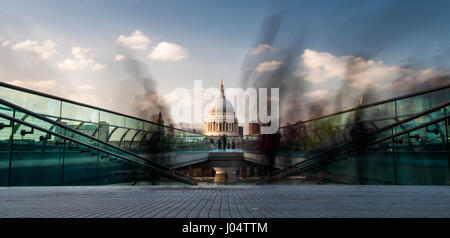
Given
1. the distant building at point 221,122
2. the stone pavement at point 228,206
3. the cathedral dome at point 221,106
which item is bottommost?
the stone pavement at point 228,206

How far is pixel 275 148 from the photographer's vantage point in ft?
47.3

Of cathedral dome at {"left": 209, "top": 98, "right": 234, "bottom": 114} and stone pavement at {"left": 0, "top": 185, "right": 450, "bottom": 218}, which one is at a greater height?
cathedral dome at {"left": 209, "top": 98, "right": 234, "bottom": 114}

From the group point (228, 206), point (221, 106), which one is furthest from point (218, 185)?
point (221, 106)

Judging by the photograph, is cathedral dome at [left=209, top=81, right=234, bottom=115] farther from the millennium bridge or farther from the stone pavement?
the stone pavement

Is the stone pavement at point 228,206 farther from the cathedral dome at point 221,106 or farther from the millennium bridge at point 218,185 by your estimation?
the cathedral dome at point 221,106

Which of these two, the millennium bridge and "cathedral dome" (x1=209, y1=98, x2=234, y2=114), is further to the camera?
"cathedral dome" (x1=209, y1=98, x2=234, y2=114)

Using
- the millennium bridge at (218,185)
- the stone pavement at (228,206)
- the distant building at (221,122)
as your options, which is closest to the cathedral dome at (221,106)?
the distant building at (221,122)

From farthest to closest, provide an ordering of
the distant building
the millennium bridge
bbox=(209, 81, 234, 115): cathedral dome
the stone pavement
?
bbox=(209, 81, 234, 115): cathedral dome → the distant building → the millennium bridge → the stone pavement

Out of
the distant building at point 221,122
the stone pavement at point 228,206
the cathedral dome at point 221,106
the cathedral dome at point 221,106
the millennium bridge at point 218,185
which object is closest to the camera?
the stone pavement at point 228,206

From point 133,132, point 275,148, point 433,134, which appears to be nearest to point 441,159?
point 433,134

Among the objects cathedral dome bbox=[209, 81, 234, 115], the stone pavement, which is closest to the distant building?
cathedral dome bbox=[209, 81, 234, 115]

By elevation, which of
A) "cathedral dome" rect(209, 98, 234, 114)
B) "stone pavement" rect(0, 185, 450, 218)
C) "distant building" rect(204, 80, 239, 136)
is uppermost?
"cathedral dome" rect(209, 98, 234, 114)

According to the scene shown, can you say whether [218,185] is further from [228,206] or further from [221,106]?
[221,106]
